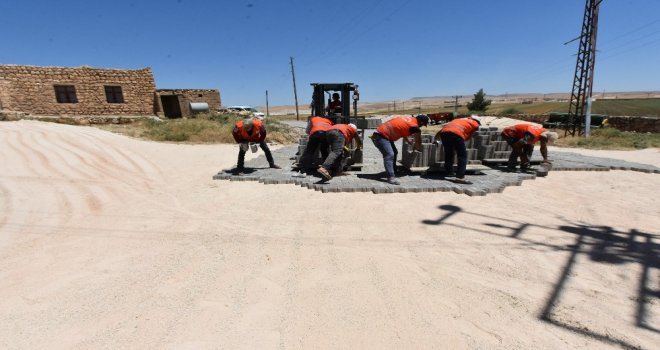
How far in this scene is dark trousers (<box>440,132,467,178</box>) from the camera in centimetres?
622

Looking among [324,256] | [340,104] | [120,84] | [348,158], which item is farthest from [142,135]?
[324,256]

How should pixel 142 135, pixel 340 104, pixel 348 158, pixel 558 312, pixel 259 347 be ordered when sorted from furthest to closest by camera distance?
pixel 142 135, pixel 340 104, pixel 348 158, pixel 558 312, pixel 259 347

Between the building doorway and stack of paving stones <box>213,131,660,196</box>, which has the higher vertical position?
the building doorway

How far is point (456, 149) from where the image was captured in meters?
6.34

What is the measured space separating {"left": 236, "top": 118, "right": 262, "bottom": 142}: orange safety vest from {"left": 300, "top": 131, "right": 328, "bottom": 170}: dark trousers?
44.8 inches

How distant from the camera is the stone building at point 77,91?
553 inches

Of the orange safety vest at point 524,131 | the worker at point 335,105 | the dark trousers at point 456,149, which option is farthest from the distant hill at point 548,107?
the dark trousers at point 456,149

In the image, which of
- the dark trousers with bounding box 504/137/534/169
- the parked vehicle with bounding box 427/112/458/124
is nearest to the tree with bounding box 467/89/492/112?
the parked vehicle with bounding box 427/112/458/124

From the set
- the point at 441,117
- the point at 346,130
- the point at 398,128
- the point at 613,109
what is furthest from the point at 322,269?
the point at 613,109

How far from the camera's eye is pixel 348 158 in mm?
7129

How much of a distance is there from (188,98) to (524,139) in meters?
21.1

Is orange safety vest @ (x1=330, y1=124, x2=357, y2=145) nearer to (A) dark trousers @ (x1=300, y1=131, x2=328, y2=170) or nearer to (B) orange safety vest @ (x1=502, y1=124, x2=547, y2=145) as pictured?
(A) dark trousers @ (x1=300, y1=131, x2=328, y2=170)

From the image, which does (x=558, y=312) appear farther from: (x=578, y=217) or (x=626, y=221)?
(x=626, y=221)

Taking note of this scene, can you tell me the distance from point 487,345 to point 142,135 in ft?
45.7
